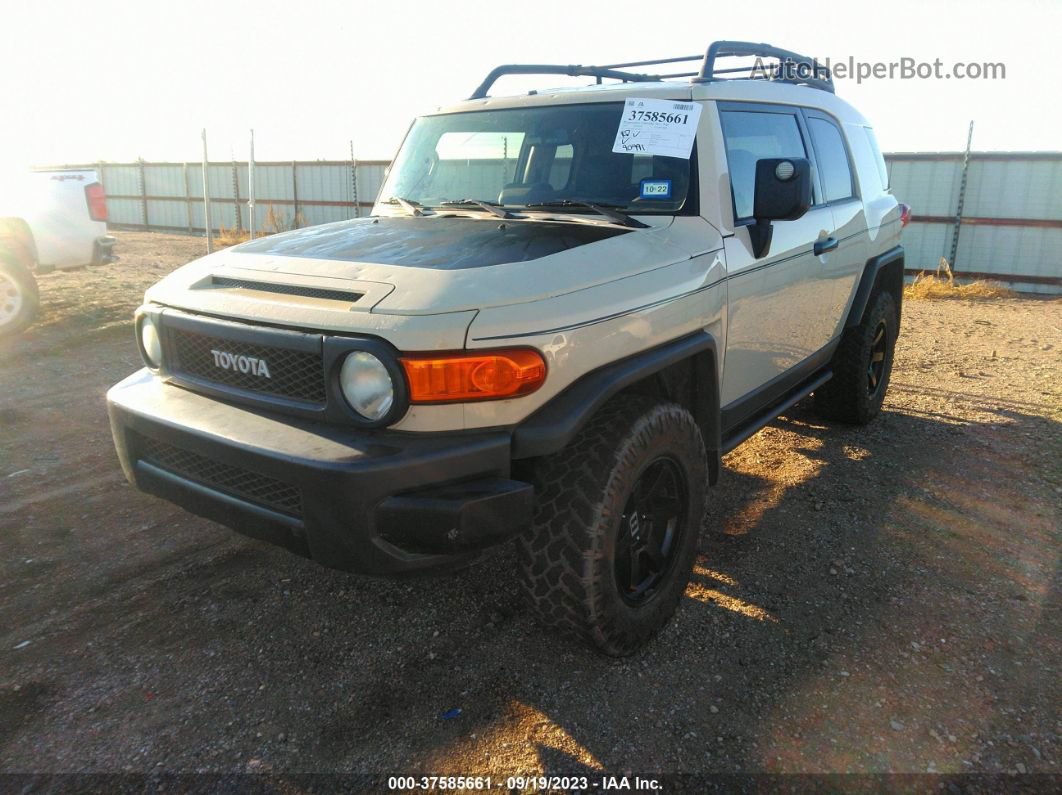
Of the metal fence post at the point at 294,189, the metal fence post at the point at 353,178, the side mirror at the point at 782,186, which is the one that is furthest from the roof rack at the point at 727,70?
the metal fence post at the point at 294,189

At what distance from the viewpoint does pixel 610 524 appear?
8.30 ft

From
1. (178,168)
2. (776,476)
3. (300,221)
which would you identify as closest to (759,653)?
(776,476)

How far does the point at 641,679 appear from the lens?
2768 millimetres

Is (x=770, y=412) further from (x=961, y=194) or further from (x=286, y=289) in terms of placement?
(x=961, y=194)

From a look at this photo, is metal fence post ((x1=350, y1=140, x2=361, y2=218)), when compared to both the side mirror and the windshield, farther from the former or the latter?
the side mirror

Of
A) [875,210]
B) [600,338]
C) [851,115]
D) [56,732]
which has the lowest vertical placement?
[56,732]

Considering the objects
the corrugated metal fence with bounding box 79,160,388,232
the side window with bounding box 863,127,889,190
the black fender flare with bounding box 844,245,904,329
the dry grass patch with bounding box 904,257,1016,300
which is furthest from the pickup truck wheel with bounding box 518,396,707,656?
the corrugated metal fence with bounding box 79,160,388,232

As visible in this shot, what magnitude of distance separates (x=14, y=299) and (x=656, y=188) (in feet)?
23.9

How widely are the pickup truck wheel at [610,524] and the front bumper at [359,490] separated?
0.21 m

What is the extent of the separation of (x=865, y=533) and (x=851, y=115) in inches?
112

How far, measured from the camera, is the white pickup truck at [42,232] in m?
7.79

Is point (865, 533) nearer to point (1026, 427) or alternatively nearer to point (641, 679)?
point (641, 679)

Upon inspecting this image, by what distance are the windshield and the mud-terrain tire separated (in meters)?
2.39

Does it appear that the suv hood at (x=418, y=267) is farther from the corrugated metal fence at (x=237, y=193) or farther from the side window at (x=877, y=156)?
the corrugated metal fence at (x=237, y=193)
